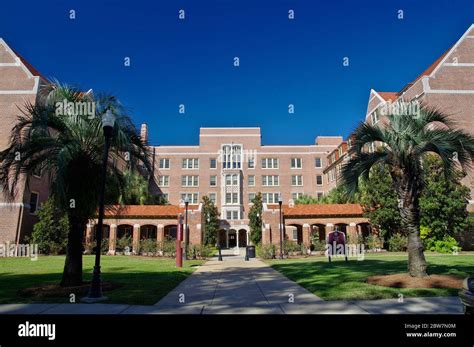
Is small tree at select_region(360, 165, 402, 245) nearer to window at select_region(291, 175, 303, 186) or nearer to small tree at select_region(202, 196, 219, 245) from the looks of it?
small tree at select_region(202, 196, 219, 245)

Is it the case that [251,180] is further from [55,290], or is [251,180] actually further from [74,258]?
[55,290]

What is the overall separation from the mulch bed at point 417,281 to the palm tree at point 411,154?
1.21ft

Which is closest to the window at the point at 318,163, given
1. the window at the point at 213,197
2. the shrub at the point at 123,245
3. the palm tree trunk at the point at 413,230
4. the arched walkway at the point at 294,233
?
the arched walkway at the point at 294,233

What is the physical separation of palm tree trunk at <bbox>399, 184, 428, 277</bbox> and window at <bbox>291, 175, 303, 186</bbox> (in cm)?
4658

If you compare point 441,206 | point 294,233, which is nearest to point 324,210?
point 441,206

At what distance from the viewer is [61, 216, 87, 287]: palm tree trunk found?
9.71m

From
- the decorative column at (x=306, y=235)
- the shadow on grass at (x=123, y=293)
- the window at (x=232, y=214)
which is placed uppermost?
the window at (x=232, y=214)

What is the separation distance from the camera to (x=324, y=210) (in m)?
31.9

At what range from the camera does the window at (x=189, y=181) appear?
2268 inches

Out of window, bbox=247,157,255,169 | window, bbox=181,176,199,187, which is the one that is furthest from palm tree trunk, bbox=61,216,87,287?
window, bbox=247,157,255,169

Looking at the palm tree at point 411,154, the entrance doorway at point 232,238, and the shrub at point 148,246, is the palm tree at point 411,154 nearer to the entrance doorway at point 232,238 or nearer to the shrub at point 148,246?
the shrub at point 148,246

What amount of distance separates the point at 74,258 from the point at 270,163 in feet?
164
